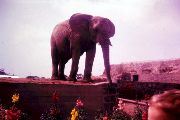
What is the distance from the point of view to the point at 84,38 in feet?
43.9

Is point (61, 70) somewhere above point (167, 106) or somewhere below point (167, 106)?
above

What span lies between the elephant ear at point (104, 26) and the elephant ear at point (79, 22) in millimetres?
409

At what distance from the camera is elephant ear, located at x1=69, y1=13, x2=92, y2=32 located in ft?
44.9

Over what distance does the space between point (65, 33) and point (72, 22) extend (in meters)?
0.60

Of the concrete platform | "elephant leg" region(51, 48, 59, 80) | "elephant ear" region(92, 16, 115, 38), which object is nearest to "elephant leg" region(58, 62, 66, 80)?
"elephant leg" region(51, 48, 59, 80)

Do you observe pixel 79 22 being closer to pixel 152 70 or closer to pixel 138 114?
pixel 138 114

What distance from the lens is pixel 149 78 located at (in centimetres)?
2314

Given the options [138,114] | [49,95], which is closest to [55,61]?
[49,95]

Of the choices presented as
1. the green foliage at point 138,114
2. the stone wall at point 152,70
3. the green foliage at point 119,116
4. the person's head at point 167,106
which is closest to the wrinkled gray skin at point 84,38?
the green foliage at point 138,114

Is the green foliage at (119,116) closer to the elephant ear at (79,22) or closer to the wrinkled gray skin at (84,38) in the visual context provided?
the wrinkled gray skin at (84,38)

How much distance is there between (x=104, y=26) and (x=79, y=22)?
1.19 meters

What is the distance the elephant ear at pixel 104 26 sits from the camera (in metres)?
13.1

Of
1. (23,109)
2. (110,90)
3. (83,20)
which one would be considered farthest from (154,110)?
(83,20)

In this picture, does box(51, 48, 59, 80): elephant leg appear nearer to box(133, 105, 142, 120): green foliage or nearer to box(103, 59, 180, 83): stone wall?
box(133, 105, 142, 120): green foliage
